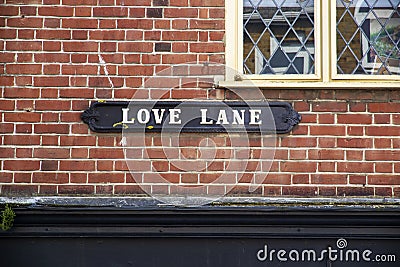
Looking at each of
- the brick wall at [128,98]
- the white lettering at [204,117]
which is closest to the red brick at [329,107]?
the brick wall at [128,98]

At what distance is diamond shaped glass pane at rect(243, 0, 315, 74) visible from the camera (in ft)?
17.0

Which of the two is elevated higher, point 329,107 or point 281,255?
point 329,107

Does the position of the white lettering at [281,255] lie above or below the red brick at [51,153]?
below

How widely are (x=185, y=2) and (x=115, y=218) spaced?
174cm

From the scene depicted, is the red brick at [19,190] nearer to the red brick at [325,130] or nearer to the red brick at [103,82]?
the red brick at [103,82]

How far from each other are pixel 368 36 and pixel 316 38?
42 centimetres

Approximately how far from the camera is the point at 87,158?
5074 mm

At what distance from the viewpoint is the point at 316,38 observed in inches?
203

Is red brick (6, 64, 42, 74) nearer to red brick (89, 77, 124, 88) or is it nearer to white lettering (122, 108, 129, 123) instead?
red brick (89, 77, 124, 88)

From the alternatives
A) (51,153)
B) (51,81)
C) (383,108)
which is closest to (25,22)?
(51,81)

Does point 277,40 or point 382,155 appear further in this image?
point 277,40

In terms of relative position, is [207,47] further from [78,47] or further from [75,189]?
[75,189]

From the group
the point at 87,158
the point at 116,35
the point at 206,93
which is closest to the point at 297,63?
the point at 206,93

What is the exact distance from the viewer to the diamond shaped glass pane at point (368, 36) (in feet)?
17.1
